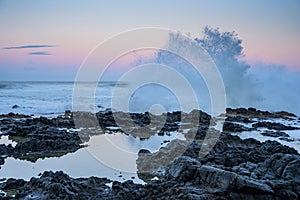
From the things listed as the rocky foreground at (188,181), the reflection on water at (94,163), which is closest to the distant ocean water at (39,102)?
the reflection on water at (94,163)

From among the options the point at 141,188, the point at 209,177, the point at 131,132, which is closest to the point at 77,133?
the point at 131,132

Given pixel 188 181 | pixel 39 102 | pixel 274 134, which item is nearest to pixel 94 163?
pixel 188 181

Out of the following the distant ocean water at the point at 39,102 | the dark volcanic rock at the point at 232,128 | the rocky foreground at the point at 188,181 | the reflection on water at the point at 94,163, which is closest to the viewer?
the rocky foreground at the point at 188,181

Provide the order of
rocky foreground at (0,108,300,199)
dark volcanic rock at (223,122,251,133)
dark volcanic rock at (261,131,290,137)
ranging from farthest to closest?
dark volcanic rock at (223,122,251,133) → dark volcanic rock at (261,131,290,137) → rocky foreground at (0,108,300,199)

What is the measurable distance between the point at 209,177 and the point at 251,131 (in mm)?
12787

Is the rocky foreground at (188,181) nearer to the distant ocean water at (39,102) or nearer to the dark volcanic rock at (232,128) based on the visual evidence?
the dark volcanic rock at (232,128)

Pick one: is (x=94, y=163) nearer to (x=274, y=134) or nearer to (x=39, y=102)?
(x=274, y=134)

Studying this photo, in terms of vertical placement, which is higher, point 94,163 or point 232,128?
point 232,128

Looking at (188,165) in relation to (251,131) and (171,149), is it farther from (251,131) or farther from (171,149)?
(251,131)

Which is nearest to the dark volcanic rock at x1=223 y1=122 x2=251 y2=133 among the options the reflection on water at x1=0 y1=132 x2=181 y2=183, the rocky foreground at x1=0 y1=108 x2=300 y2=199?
the reflection on water at x1=0 y1=132 x2=181 y2=183

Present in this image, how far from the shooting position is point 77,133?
17719 mm

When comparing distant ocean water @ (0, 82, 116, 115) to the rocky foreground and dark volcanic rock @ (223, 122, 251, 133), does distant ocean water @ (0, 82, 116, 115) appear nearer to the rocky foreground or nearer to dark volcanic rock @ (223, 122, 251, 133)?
dark volcanic rock @ (223, 122, 251, 133)

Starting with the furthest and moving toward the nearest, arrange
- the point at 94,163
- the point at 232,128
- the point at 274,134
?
the point at 232,128
the point at 274,134
the point at 94,163

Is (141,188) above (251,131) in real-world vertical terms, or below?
below
